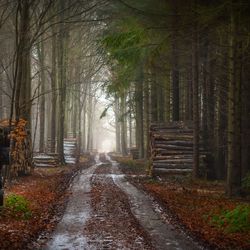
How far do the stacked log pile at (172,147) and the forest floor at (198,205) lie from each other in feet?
1.83

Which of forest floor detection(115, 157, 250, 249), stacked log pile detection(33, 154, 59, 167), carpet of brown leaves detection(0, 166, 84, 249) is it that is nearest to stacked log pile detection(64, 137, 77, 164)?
stacked log pile detection(33, 154, 59, 167)

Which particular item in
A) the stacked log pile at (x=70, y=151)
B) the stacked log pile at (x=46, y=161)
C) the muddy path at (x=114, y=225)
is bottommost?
the muddy path at (x=114, y=225)

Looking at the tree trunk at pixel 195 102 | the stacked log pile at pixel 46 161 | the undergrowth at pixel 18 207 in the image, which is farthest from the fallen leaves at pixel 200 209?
the stacked log pile at pixel 46 161

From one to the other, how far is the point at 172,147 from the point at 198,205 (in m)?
8.73

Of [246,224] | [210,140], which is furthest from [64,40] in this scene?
[246,224]

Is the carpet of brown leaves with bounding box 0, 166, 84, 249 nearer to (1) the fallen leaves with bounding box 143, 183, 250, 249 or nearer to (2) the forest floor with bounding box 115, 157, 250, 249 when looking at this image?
(2) the forest floor with bounding box 115, 157, 250, 249

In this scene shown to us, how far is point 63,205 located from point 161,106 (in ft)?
62.9

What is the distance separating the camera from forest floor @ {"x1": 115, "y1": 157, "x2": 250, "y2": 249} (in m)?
9.28

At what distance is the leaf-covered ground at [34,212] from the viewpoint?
8.87 meters

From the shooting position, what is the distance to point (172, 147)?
2191cm

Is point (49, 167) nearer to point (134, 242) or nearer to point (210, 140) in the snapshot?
point (210, 140)

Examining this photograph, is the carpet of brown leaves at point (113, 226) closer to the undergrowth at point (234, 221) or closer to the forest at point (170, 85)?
the forest at point (170, 85)

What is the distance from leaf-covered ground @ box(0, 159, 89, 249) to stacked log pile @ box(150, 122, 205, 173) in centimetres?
462

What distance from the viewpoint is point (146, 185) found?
1845 centimetres
